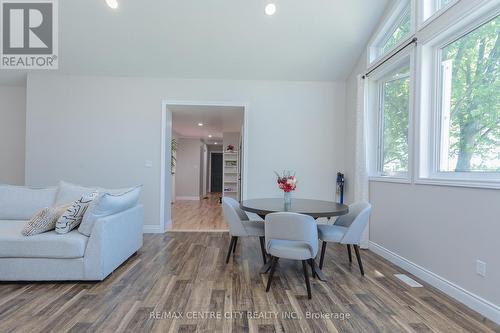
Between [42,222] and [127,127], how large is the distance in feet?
7.58

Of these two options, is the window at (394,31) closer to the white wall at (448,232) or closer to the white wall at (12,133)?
the white wall at (448,232)

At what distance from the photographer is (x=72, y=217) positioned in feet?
8.75

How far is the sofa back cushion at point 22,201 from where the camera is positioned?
10.6ft

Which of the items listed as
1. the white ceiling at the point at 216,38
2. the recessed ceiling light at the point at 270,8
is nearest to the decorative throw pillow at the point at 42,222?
the white ceiling at the point at 216,38

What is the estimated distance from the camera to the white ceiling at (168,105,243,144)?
485 centimetres

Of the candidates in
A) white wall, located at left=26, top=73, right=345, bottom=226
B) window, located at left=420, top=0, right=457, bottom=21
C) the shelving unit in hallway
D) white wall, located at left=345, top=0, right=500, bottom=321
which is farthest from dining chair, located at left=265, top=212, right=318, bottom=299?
the shelving unit in hallway

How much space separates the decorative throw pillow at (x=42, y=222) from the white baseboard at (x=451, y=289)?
379 centimetres

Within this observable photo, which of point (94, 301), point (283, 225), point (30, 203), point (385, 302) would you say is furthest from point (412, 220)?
point (30, 203)

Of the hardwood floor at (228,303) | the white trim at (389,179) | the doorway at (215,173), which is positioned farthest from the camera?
the doorway at (215,173)

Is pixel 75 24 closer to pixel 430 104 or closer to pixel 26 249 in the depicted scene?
pixel 26 249

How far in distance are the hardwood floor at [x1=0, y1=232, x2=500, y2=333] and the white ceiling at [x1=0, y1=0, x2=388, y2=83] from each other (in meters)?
3.09

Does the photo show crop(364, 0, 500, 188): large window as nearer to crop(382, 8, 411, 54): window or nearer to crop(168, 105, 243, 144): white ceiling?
crop(382, 8, 411, 54): window

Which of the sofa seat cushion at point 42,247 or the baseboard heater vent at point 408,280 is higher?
the sofa seat cushion at point 42,247

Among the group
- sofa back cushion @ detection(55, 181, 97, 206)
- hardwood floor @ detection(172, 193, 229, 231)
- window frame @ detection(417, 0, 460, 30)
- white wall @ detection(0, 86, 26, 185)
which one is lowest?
hardwood floor @ detection(172, 193, 229, 231)
